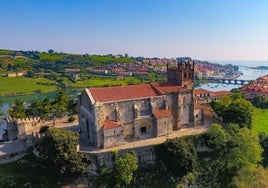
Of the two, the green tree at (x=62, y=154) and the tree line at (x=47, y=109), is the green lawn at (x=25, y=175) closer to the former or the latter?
the green tree at (x=62, y=154)

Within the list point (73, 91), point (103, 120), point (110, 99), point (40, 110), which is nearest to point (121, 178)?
point (103, 120)

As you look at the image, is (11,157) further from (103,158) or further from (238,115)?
(238,115)

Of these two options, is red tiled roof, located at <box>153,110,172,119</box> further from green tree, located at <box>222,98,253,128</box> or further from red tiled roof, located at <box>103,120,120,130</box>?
green tree, located at <box>222,98,253,128</box>

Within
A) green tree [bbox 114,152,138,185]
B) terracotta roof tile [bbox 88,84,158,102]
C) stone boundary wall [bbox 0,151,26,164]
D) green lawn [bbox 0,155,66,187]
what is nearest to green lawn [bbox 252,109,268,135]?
terracotta roof tile [bbox 88,84,158,102]

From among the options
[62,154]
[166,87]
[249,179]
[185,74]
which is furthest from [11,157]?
[249,179]

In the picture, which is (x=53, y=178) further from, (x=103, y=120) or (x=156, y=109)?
(x=156, y=109)

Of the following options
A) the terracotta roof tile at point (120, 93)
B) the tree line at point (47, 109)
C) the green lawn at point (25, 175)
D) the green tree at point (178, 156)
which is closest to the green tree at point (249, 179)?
the green tree at point (178, 156)
